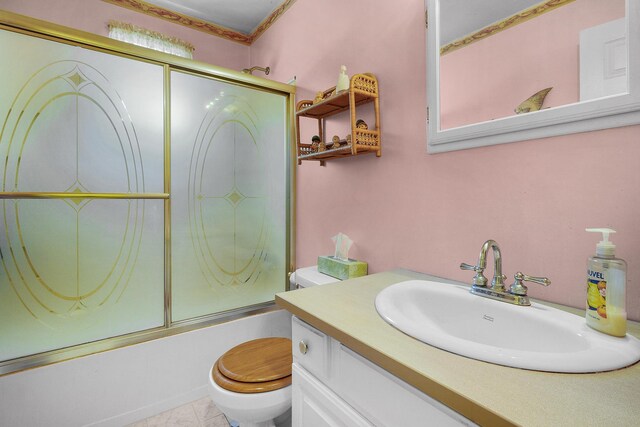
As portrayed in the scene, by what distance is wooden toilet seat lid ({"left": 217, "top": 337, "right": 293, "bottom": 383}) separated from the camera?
1195 mm

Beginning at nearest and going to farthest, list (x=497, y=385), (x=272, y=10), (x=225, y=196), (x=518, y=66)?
(x=497, y=385)
(x=518, y=66)
(x=225, y=196)
(x=272, y=10)

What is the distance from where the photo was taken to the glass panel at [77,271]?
1395 mm

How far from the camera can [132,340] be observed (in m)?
1.63

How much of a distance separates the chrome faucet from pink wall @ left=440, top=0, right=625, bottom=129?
0.46m

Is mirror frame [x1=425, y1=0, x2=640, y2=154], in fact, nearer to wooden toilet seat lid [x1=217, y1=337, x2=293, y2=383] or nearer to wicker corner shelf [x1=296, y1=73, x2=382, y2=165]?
wicker corner shelf [x1=296, y1=73, x2=382, y2=165]

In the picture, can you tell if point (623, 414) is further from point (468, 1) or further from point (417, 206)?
point (468, 1)

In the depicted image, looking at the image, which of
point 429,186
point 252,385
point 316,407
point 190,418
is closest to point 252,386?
point 252,385

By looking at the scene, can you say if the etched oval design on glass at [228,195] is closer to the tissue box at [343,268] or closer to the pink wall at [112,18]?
the tissue box at [343,268]

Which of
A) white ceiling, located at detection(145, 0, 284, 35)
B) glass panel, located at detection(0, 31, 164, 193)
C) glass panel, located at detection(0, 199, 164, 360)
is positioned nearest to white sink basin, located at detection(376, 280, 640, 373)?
glass panel, located at detection(0, 199, 164, 360)

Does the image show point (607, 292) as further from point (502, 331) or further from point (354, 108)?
point (354, 108)

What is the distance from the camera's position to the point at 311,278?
1566mm

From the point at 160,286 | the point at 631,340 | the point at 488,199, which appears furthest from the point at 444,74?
the point at 160,286

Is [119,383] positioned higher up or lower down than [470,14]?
lower down

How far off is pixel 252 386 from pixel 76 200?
1.23m
